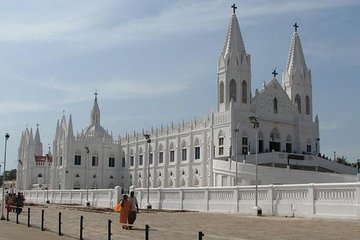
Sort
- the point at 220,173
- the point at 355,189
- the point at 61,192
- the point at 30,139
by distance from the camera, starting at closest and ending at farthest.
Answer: the point at 355,189 → the point at 220,173 → the point at 61,192 → the point at 30,139

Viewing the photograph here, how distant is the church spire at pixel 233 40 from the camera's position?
7412cm

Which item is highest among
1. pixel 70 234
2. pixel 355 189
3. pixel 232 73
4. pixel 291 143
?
pixel 232 73

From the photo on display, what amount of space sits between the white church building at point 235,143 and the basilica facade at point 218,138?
11 cm

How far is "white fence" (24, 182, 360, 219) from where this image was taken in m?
25.8

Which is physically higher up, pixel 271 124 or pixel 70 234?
pixel 271 124

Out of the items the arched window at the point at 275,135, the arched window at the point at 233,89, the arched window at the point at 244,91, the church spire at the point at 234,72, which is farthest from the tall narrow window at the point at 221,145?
the arched window at the point at 275,135

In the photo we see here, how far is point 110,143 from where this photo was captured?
10175 cm

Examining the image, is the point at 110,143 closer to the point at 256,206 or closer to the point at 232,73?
the point at 232,73

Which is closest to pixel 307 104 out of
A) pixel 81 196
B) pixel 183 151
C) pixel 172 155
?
pixel 183 151

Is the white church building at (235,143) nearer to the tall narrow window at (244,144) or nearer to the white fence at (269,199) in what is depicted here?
the tall narrow window at (244,144)

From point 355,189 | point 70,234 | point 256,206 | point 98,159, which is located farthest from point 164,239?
point 98,159

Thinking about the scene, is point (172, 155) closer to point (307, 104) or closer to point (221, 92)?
→ point (221, 92)

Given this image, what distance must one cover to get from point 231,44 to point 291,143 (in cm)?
1629

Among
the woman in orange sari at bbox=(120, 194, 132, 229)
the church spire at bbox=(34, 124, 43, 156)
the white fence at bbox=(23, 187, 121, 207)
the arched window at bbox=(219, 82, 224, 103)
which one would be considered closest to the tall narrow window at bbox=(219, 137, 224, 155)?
the arched window at bbox=(219, 82, 224, 103)
